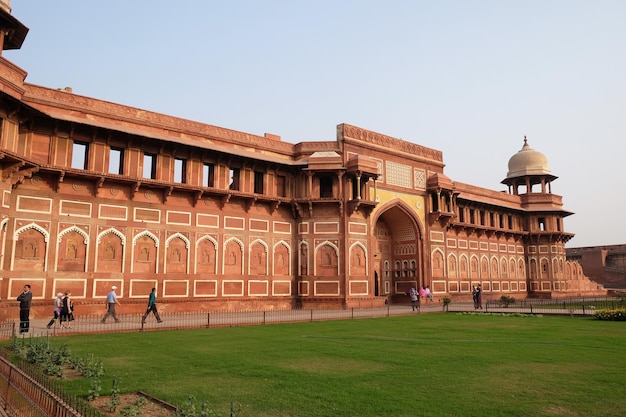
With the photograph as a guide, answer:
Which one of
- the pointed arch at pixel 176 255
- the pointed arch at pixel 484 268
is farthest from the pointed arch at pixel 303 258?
the pointed arch at pixel 484 268

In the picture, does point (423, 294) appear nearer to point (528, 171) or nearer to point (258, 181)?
point (258, 181)

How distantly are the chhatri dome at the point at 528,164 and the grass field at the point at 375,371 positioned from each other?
30.0 m

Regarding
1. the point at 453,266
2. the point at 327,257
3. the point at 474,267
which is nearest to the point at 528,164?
the point at 474,267

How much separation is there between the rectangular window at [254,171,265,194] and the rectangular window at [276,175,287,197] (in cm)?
95

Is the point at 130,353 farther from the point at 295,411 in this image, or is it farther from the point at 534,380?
the point at 534,380

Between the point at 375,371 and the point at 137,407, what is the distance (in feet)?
13.0

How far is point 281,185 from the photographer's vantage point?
25719 millimetres

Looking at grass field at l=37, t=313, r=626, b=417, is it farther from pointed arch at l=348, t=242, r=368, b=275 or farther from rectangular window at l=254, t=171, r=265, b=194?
rectangular window at l=254, t=171, r=265, b=194

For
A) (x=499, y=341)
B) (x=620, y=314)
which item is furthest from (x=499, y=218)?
(x=499, y=341)

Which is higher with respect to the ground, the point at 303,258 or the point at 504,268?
the point at 303,258

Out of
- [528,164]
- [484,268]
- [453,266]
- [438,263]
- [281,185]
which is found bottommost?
[484,268]

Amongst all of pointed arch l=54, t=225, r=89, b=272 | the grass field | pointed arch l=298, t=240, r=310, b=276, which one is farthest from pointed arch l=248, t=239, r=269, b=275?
the grass field

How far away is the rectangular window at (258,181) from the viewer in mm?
24889

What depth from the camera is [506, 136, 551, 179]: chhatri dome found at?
41.2 meters
